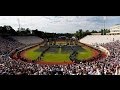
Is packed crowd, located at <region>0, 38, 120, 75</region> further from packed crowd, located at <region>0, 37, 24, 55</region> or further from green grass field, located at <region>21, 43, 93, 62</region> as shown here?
packed crowd, located at <region>0, 37, 24, 55</region>

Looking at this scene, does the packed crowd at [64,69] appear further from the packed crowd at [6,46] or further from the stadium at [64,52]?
the packed crowd at [6,46]

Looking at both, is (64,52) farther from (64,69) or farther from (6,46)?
(64,69)

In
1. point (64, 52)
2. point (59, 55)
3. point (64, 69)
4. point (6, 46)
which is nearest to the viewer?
point (64, 69)

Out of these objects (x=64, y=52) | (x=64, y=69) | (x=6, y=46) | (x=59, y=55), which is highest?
(x=6, y=46)

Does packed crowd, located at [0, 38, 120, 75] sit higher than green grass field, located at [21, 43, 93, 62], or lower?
higher

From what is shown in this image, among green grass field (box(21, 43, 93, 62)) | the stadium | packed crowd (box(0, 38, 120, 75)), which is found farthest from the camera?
green grass field (box(21, 43, 93, 62))

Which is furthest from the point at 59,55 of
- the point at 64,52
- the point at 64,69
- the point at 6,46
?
the point at 64,69

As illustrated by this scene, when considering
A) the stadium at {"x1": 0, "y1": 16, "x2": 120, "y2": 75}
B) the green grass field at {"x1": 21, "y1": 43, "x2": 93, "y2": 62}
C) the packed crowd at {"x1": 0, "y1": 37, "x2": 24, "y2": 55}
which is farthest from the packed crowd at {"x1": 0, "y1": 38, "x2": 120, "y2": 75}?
the packed crowd at {"x1": 0, "y1": 37, "x2": 24, "y2": 55}

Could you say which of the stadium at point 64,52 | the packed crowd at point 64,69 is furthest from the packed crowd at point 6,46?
the packed crowd at point 64,69

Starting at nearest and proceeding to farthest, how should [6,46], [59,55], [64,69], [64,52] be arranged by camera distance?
1. [64,69]
2. [64,52]
3. [59,55]
4. [6,46]

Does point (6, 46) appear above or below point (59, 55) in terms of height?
above
